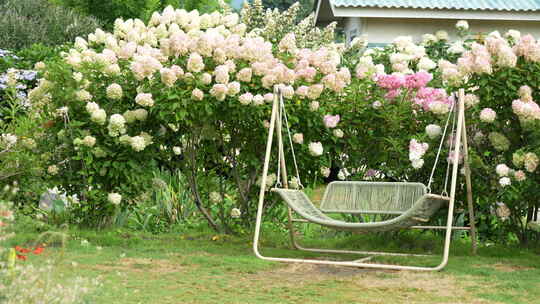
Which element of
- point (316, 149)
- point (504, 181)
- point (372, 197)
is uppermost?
point (316, 149)

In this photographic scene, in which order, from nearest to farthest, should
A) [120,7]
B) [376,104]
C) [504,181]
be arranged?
[504,181] → [376,104] → [120,7]

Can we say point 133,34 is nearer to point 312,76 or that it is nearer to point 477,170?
point 312,76

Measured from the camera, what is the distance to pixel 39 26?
11.8 meters

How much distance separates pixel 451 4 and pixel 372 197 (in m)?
7.17

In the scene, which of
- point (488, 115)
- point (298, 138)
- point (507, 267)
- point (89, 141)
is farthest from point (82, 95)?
point (507, 267)

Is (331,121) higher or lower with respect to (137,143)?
higher

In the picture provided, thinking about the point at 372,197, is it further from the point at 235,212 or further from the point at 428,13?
the point at 428,13

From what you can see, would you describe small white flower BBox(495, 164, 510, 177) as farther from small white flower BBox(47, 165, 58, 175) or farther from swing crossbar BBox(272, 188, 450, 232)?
small white flower BBox(47, 165, 58, 175)

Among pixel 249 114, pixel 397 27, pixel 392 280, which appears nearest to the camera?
pixel 392 280

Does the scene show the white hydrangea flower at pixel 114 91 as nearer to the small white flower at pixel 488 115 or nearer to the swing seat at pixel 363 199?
the swing seat at pixel 363 199

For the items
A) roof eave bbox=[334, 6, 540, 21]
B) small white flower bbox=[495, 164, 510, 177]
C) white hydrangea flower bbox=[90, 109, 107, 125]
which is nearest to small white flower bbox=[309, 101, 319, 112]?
small white flower bbox=[495, 164, 510, 177]

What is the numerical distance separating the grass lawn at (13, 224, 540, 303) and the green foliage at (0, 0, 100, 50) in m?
5.91

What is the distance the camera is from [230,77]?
6.05 metres

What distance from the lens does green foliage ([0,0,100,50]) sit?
37.1 ft
